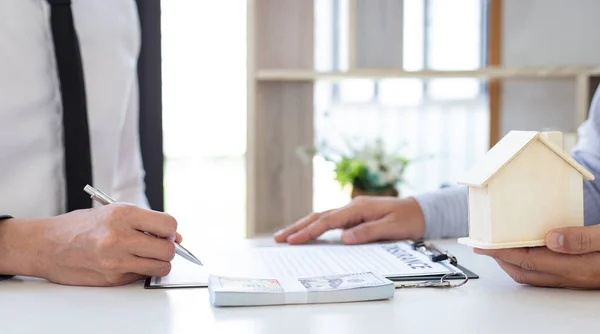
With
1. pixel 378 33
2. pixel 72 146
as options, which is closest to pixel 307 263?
pixel 72 146

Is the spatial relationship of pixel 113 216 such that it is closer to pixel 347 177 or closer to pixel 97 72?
pixel 97 72

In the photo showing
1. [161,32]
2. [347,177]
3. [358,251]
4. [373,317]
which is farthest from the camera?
[347,177]

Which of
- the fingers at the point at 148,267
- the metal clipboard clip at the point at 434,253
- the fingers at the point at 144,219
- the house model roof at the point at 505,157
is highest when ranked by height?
the house model roof at the point at 505,157

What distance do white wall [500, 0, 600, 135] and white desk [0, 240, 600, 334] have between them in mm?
2502

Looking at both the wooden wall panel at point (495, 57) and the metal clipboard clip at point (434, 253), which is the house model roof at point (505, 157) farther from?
the wooden wall panel at point (495, 57)

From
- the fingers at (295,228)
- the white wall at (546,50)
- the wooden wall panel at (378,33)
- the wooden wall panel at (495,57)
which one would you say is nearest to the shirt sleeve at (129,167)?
the fingers at (295,228)

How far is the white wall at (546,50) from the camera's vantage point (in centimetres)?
325

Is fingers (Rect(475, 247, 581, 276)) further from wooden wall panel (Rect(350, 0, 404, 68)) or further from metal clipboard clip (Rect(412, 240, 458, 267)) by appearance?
wooden wall panel (Rect(350, 0, 404, 68))

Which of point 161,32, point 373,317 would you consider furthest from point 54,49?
point 373,317

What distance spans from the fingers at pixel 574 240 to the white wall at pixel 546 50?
247 centimetres

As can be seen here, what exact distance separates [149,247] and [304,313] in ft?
0.72

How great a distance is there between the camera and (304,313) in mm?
759

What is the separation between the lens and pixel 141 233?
34.2 inches

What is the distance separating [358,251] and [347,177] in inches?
51.0
